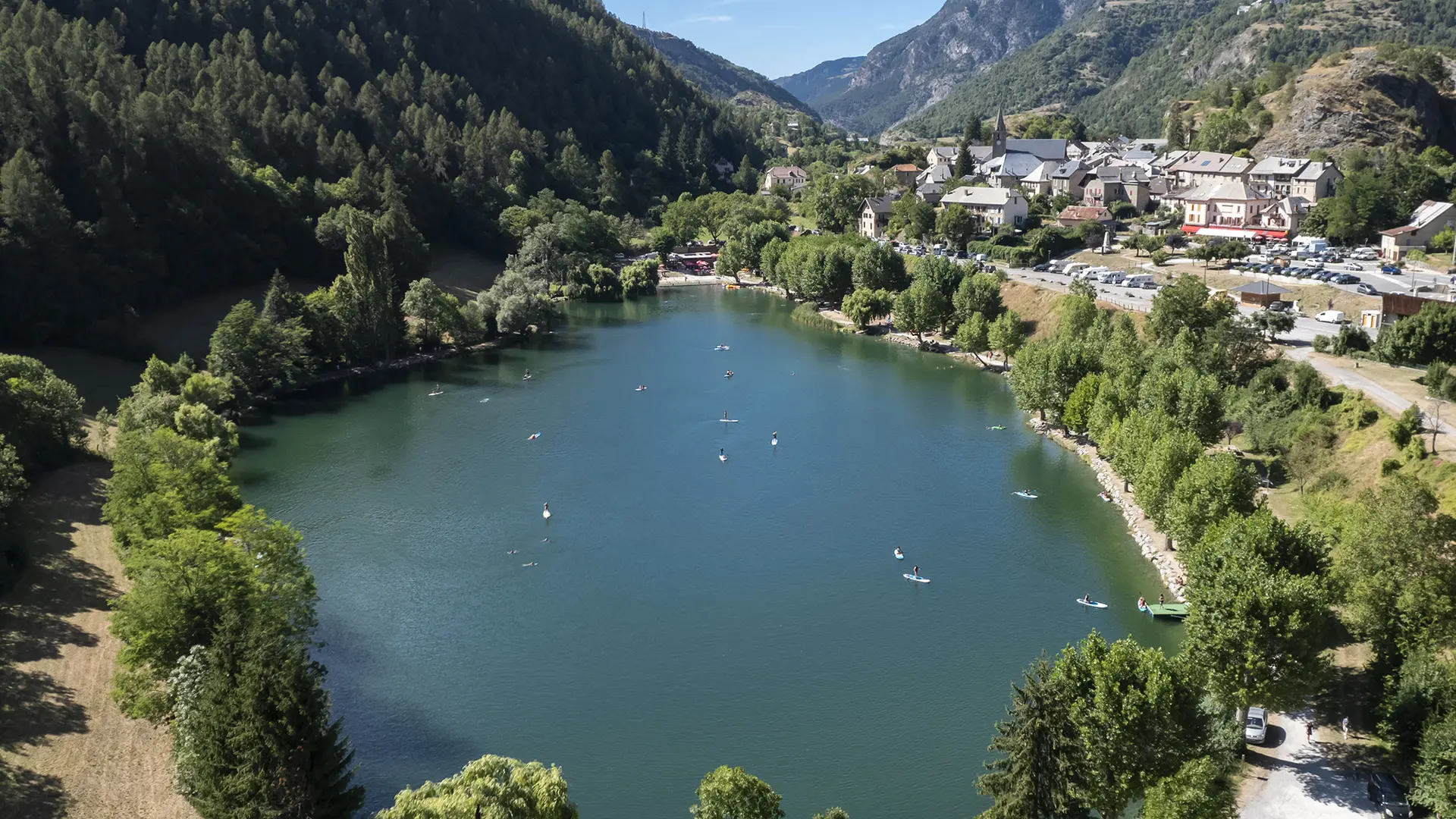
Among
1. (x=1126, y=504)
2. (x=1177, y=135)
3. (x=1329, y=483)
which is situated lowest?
(x=1126, y=504)

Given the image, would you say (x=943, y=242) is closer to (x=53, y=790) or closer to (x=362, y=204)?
(x=362, y=204)

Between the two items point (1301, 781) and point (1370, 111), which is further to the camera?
point (1370, 111)

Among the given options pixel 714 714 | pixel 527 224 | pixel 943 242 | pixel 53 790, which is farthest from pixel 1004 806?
pixel 527 224

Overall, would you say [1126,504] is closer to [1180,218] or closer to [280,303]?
[280,303]

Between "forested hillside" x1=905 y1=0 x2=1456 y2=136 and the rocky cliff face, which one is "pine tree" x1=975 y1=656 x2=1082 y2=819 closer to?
the rocky cliff face

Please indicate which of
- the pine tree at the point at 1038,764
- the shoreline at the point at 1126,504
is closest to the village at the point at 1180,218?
the shoreline at the point at 1126,504

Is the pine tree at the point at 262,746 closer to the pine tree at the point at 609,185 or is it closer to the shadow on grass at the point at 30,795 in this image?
the shadow on grass at the point at 30,795

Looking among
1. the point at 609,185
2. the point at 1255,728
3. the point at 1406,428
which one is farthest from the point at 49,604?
the point at 609,185
